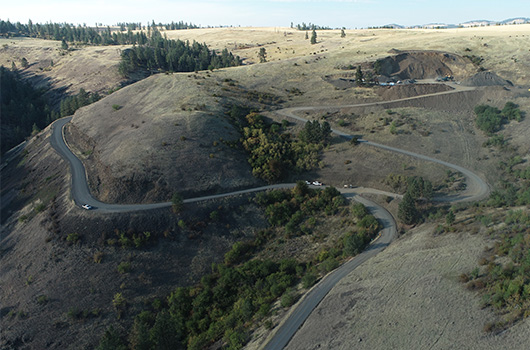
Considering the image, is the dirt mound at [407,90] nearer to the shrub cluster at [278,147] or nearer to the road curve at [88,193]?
the shrub cluster at [278,147]

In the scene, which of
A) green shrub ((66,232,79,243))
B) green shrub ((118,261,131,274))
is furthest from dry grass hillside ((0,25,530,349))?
green shrub ((118,261,131,274))

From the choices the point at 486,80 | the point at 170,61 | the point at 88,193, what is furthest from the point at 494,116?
the point at 170,61

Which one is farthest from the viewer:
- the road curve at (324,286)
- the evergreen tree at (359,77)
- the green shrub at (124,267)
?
the evergreen tree at (359,77)

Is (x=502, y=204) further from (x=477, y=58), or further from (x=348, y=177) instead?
(x=477, y=58)

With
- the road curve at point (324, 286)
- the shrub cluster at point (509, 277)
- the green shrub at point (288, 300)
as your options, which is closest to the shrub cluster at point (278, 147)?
the road curve at point (324, 286)

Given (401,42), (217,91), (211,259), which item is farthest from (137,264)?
(401,42)

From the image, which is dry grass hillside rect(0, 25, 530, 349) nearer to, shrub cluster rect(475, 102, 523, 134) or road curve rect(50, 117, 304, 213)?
road curve rect(50, 117, 304, 213)
